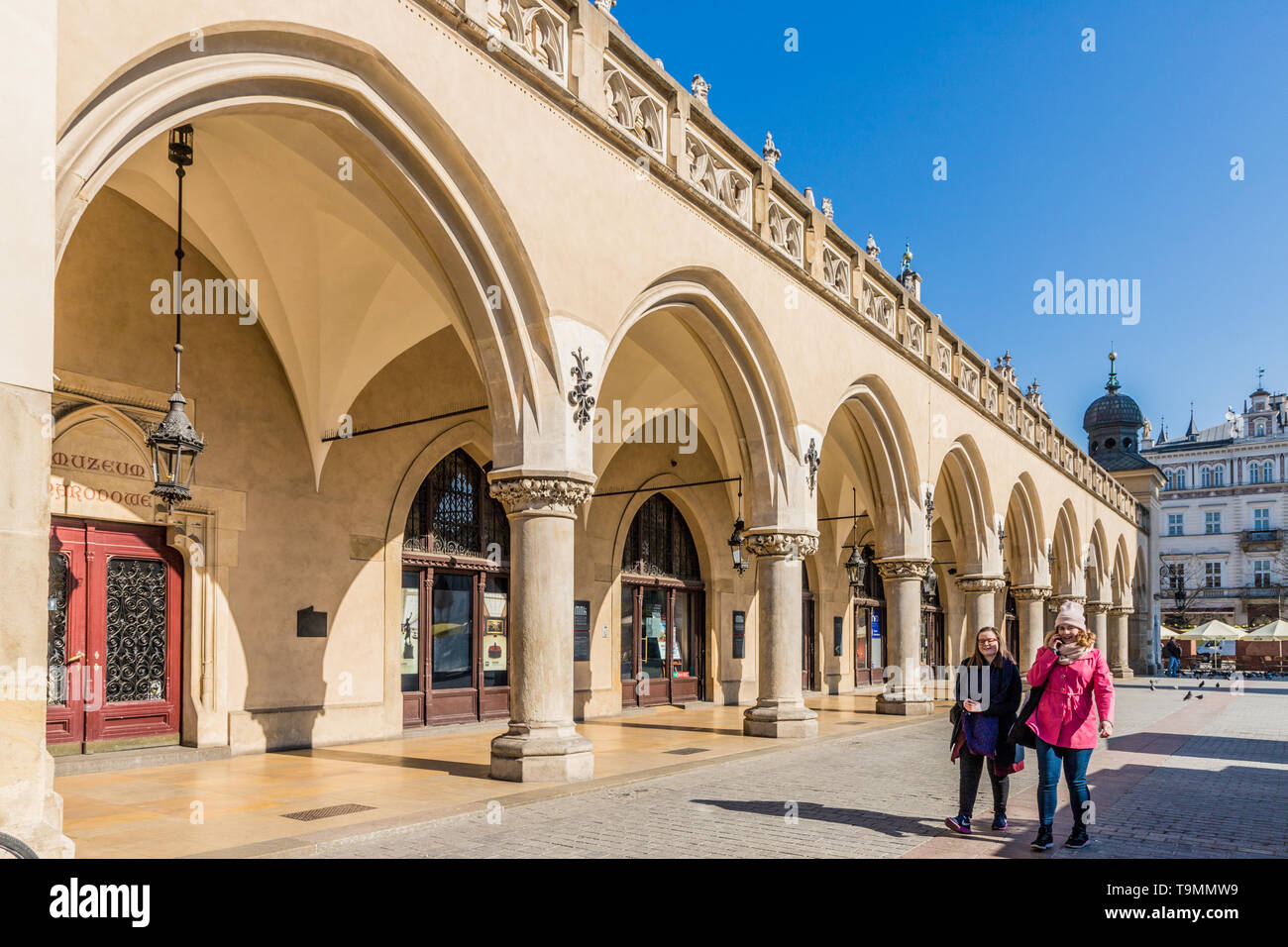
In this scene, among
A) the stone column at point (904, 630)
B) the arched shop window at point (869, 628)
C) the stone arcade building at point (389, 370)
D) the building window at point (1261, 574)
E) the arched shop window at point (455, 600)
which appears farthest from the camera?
the building window at point (1261, 574)

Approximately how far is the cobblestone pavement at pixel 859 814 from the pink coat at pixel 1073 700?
727 mm

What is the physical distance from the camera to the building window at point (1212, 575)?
66688 mm

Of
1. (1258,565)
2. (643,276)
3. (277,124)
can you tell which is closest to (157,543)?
(277,124)

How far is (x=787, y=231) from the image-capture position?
15227mm

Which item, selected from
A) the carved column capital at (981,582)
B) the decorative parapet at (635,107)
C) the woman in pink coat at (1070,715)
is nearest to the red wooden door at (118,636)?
the decorative parapet at (635,107)

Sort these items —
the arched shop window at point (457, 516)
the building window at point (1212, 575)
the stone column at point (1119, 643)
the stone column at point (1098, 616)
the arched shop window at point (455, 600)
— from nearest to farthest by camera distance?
the arched shop window at point (455, 600)
the arched shop window at point (457, 516)
the stone column at point (1098, 616)
the stone column at point (1119, 643)
the building window at point (1212, 575)

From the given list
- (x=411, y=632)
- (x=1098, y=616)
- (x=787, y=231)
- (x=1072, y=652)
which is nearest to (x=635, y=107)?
(x=787, y=231)

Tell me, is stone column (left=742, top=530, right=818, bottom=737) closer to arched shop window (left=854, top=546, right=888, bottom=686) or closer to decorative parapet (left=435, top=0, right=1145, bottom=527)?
decorative parapet (left=435, top=0, right=1145, bottom=527)

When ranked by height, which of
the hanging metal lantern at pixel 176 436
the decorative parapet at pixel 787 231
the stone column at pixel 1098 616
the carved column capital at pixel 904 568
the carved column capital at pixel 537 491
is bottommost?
the stone column at pixel 1098 616

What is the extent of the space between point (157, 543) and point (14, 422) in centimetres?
639

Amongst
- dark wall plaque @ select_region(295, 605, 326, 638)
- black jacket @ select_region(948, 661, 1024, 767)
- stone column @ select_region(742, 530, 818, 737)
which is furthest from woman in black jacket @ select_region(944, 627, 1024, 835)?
dark wall plaque @ select_region(295, 605, 326, 638)

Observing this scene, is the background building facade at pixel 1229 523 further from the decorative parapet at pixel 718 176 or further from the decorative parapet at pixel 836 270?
the decorative parapet at pixel 718 176

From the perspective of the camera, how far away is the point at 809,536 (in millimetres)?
14461
